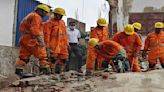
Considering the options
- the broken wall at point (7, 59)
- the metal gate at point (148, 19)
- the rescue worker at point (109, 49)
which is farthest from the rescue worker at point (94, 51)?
the metal gate at point (148, 19)

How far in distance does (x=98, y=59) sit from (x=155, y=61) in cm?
162

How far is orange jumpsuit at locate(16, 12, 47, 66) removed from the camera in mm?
7500

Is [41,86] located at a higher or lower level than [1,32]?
lower

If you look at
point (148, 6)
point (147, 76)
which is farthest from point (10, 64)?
point (148, 6)

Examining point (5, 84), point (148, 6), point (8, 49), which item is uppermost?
point (148, 6)

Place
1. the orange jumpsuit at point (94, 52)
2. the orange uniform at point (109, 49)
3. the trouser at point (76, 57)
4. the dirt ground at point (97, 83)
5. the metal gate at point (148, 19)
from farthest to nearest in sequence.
→ the metal gate at point (148, 19) < the trouser at point (76, 57) < the orange uniform at point (109, 49) < the orange jumpsuit at point (94, 52) < the dirt ground at point (97, 83)

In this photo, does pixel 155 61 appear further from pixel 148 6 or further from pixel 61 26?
pixel 148 6

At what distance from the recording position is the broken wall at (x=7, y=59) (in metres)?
8.43

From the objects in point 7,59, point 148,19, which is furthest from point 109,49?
point 148,19

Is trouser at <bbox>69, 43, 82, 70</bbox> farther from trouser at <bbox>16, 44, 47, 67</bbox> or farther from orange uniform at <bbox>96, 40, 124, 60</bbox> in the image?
trouser at <bbox>16, 44, 47, 67</bbox>

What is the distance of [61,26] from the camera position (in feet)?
27.2

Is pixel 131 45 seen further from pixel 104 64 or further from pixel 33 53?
pixel 33 53

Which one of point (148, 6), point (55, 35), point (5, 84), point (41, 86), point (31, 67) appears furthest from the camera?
point (148, 6)

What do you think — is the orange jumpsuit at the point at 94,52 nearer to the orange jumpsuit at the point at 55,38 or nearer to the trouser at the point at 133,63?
the orange jumpsuit at the point at 55,38
